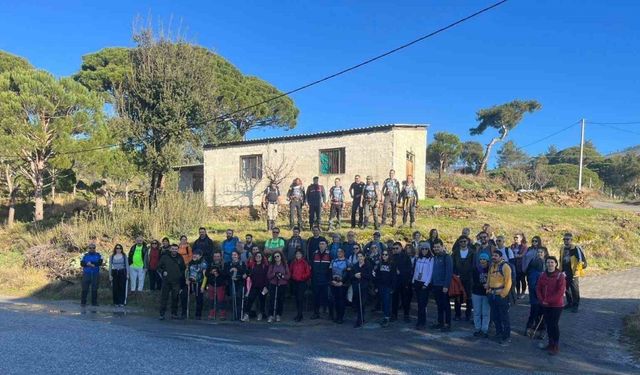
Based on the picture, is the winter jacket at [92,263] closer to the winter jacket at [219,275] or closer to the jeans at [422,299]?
the winter jacket at [219,275]

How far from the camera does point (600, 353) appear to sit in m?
7.95

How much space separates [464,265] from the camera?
9.62 meters

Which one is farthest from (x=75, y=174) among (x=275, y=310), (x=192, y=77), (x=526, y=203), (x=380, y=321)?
(x=526, y=203)

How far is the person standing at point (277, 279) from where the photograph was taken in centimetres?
1059

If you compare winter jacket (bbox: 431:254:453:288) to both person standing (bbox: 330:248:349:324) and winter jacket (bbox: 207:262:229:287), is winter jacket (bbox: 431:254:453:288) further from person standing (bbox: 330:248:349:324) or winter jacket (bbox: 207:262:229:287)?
winter jacket (bbox: 207:262:229:287)

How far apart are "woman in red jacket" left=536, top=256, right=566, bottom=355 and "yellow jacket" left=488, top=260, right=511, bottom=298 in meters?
0.50

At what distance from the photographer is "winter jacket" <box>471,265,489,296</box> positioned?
8773mm

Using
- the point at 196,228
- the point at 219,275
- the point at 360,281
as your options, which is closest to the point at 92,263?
the point at 219,275

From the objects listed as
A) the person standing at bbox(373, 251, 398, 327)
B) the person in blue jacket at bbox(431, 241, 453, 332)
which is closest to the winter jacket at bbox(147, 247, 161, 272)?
the person standing at bbox(373, 251, 398, 327)

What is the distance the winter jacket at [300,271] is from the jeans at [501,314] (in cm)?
383

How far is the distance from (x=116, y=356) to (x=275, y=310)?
13.6 feet

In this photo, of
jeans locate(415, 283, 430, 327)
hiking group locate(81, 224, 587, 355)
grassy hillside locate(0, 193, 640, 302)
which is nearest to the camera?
hiking group locate(81, 224, 587, 355)

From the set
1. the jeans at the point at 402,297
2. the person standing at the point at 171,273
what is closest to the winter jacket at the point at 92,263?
the person standing at the point at 171,273

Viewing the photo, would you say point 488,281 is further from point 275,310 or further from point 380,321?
point 275,310
